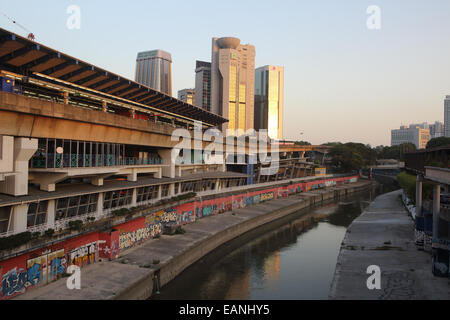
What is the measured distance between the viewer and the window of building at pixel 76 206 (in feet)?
74.5

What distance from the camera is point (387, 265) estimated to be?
87.2ft

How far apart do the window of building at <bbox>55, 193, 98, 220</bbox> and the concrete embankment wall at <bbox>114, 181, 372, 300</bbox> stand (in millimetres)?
7088

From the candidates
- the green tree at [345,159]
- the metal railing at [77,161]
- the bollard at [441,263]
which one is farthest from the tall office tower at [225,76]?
the bollard at [441,263]

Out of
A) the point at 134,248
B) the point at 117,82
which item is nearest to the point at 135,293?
the point at 134,248

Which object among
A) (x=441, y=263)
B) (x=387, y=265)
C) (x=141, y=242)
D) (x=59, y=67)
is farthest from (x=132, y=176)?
(x=441, y=263)

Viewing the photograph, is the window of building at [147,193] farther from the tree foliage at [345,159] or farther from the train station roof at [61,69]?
the tree foliage at [345,159]

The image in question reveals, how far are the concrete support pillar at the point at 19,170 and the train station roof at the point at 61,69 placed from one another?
25.9 feet

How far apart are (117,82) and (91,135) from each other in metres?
13.0

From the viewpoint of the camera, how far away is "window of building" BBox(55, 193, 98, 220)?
22709 millimetres

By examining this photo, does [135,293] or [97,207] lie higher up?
[97,207]
